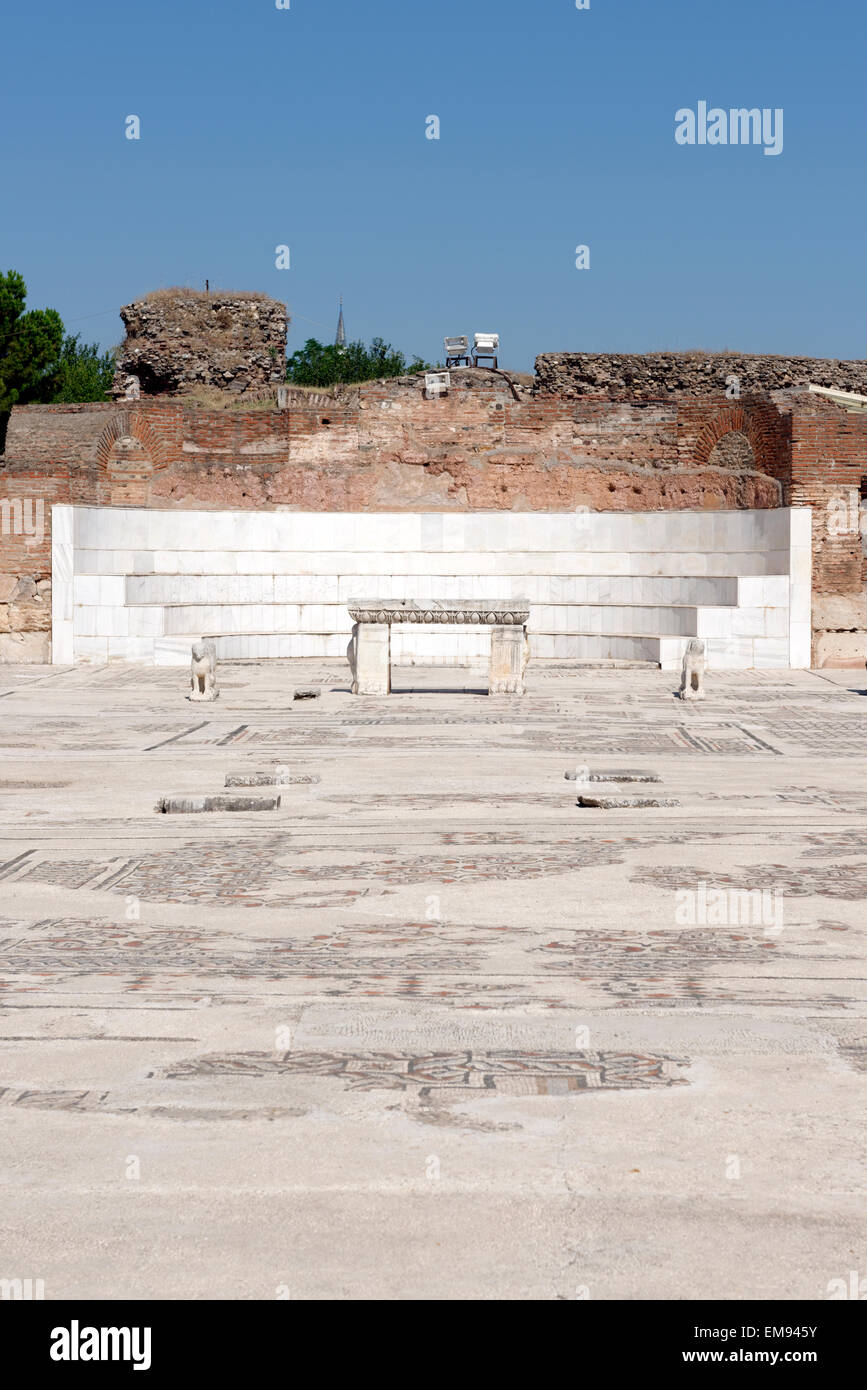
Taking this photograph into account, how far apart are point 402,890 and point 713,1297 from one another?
3688mm

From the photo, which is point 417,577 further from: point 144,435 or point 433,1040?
point 433,1040

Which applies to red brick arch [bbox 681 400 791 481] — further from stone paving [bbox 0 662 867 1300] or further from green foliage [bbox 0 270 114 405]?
green foliage [bbox 0 270 114 405]

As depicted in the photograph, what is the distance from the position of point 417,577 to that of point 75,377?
26.8 m

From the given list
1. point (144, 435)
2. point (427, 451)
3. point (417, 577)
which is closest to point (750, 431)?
point (427, 451)

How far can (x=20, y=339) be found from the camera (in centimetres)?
3656

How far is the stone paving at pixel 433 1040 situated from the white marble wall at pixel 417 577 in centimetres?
1038

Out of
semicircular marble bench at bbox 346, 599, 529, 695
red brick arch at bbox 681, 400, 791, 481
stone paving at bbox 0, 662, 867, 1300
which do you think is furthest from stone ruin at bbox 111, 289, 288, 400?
stone paving at bbox 0, 662, 867, 1300

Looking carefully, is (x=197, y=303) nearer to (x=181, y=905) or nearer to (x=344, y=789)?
(x=344, y=789)

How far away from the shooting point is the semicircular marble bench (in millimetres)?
15258

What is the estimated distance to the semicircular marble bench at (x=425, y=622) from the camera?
50.1 feet

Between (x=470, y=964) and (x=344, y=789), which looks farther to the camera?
(x=344, y=789)

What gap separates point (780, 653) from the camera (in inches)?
763
